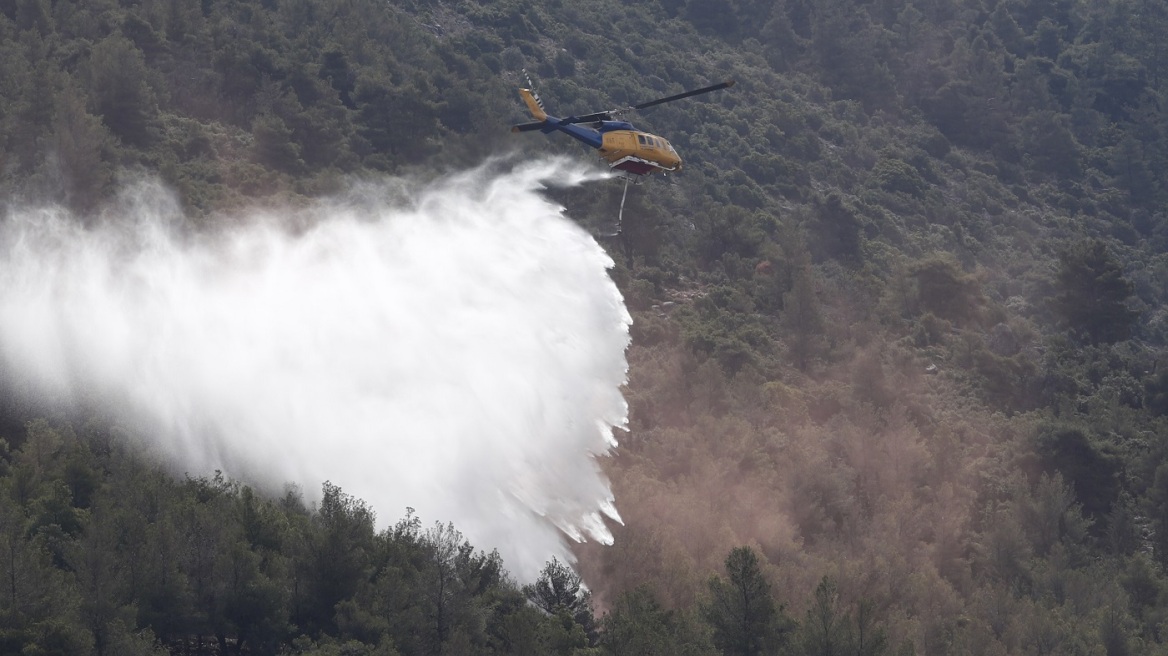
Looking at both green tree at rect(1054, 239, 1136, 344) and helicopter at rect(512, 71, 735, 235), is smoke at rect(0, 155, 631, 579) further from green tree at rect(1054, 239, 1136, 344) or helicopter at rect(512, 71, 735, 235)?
green tree at rect(1054, 239, 1136, 344)

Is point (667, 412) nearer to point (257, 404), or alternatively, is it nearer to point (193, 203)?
point (257, 404)

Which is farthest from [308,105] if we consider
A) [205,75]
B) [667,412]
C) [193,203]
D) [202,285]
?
[667,412]

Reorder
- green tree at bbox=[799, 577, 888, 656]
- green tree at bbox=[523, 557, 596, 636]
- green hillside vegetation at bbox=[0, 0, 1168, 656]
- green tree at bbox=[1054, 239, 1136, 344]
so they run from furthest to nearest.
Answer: green tree at bbox=[1054, 239, 1136, 344] → green tree at bbox=[523, 557, 596, 636] → green hillside vegetation at bbox=[0, 0, 1168, 656] → green tree at bbox=[799, 577, 888, 656]

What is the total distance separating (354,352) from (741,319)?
26.8m

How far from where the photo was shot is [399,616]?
38000 millimetres

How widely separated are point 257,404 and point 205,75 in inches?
1359

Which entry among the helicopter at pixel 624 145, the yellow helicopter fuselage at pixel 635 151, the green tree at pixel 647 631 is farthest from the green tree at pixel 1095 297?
the green tree at pixel 647 631

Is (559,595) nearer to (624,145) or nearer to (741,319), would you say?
(624,145)

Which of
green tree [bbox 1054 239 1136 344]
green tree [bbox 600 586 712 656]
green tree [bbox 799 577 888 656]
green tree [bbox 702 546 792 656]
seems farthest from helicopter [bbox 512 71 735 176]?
green tree [bbox 1054 239 1136 344]

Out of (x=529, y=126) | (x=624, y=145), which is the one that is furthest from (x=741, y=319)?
(x=529, y=126)

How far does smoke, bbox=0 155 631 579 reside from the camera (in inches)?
1826

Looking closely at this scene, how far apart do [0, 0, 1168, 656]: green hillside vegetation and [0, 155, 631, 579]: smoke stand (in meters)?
2.34

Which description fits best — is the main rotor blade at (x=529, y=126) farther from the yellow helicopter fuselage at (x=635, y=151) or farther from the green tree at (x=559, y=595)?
the green tree at (x=559, y=595)

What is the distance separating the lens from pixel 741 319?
240ft
